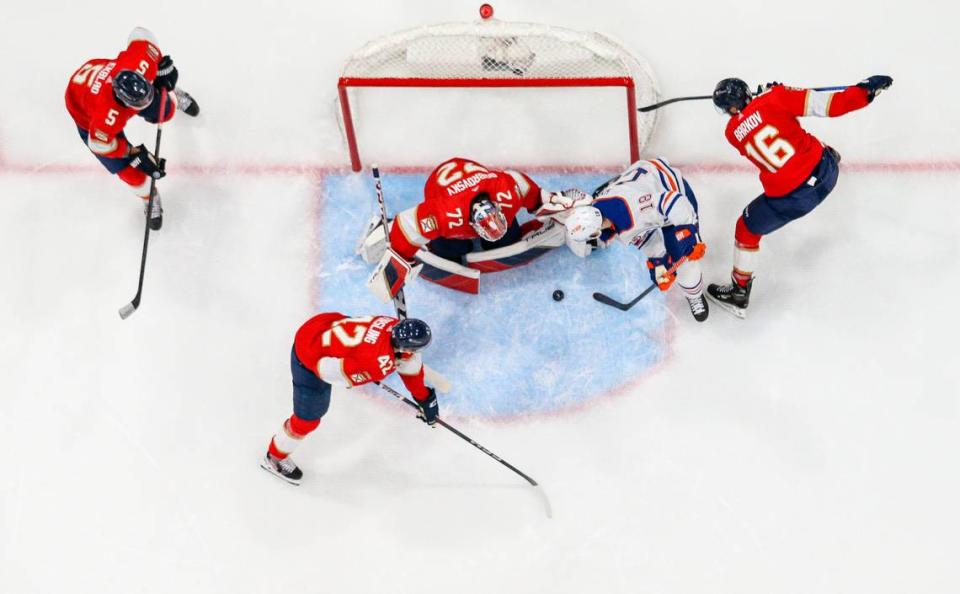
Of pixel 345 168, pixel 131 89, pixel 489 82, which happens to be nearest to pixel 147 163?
pixel 131 89

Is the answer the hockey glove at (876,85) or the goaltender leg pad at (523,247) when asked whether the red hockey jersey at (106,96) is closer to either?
the goaltender leg pad at (523,247)

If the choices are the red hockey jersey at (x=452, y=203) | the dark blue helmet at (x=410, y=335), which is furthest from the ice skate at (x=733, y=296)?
the dark blue helmet at (x=410, y=335)

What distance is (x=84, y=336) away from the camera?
17.8 ft

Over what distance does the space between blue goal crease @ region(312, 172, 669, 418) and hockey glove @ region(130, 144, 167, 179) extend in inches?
31.1

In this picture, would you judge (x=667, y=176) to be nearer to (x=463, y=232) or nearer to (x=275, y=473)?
(x=463, y=232)

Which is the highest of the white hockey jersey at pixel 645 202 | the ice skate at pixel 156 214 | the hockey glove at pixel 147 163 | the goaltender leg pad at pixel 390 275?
the hockey glove at pixel 147 163

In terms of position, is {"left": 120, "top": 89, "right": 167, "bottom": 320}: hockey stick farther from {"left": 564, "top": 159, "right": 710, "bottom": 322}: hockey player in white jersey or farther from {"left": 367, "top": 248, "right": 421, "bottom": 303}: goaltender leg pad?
{"left": 564, "top": 159, "right": 710, "bottom": 322}: hockey player in white jersey

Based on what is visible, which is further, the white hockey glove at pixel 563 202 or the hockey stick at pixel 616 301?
the hockey stick at pixel 616 301

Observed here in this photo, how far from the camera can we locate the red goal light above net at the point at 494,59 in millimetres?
5312

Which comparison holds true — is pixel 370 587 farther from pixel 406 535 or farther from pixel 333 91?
pixel 333 91

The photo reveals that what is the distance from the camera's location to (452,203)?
4.88 meters

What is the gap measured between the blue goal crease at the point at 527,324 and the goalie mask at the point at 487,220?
0.64 metres

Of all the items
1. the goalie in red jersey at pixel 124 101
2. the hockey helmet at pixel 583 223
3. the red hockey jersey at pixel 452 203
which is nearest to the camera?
the hockey helmet at pixel 583 223

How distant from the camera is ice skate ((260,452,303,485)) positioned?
509 centimetres
